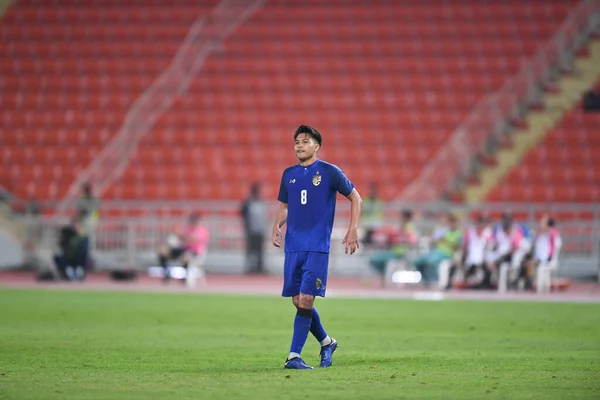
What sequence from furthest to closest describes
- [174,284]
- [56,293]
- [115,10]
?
[115,10], [174,284], [56,293]

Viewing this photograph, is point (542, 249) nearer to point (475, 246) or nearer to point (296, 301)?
point (475, 246)

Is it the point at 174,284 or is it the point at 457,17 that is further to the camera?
the point at 457,17

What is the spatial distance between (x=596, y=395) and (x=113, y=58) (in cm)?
2754

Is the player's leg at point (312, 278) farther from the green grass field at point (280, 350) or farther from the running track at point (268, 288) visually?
the running track at point (268, 288)

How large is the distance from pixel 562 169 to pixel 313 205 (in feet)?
68.0

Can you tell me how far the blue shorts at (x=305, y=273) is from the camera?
10.2m

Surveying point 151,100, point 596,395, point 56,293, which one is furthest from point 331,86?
point 596,395

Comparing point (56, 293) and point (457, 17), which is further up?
point (457, 17)

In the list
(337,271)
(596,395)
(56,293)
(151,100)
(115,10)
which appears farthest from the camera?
(115,10)

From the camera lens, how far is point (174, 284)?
26344 millimetres

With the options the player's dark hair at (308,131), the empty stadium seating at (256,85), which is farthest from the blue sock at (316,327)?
the empty stadium seating at (256,85)

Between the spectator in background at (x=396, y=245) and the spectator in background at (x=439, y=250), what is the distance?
47cm

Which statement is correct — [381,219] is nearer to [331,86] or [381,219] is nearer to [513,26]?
[331,86]

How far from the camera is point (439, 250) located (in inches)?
985
